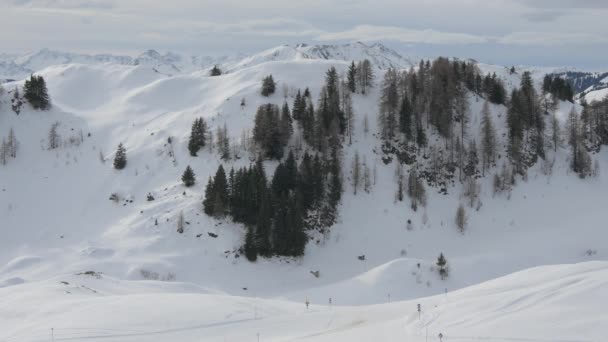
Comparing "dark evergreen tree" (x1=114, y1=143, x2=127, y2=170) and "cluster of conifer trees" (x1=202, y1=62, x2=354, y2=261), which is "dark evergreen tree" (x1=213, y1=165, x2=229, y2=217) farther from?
"dark evergreen tree" (x1=114, y1=143, x2=127, y2=170)

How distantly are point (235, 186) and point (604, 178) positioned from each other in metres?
60.4

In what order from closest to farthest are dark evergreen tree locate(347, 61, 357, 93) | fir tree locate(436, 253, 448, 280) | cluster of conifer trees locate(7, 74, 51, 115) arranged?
1. fir tree locate(436, 253, 448, 280)
2. cluster of conifer trees locate(7, 74, 51, 115)
3. dark evergreen tree locate(347, 61, 357, 93)

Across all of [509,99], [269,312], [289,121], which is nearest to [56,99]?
[289,121]

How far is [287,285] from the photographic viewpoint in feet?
165

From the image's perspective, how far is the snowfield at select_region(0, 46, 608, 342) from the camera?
72.2ft

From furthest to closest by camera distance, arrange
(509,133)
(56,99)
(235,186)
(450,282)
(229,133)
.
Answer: (56,99) < (509,133) < (229,133) < (235,186) < (450,282)

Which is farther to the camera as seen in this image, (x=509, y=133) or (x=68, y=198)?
(x=509, y=133)

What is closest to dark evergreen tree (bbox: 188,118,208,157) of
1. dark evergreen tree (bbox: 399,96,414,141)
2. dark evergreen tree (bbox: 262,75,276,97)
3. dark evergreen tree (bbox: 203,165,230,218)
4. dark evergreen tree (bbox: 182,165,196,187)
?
dark evergreen tree (bbox: 182,165,196,187)

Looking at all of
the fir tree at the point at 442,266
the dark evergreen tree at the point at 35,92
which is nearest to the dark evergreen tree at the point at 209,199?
the fir tree at the point at 442,266

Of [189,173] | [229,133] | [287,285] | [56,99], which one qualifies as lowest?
[287,285]

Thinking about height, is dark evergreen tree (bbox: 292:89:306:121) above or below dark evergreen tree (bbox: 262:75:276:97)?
below

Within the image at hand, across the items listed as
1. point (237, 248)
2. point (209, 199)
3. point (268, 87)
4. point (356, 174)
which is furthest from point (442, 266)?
point (268, 87)

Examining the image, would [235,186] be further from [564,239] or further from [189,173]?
[564,239]

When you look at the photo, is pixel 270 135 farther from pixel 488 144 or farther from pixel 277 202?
pixel 488 144
